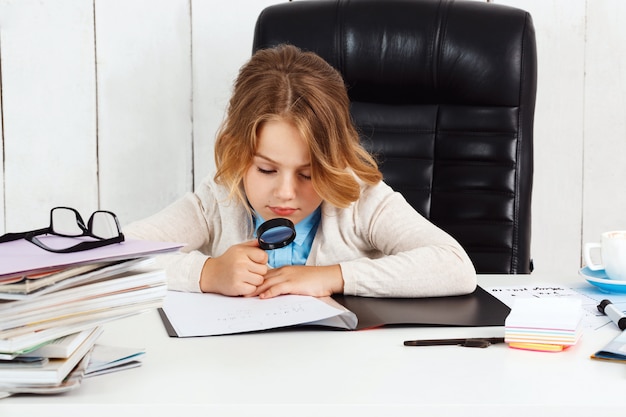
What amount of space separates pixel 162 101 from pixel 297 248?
3.02 ft

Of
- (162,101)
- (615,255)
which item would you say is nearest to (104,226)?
(615,255)

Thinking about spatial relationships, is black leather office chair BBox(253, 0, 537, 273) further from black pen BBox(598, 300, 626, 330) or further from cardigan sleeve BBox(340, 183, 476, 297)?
black pen BBox(598, 300, 626, 330)

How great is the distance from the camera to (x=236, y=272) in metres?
1.19

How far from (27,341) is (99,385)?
10 centimetres

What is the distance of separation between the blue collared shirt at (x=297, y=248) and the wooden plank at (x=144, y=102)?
0.80 meters

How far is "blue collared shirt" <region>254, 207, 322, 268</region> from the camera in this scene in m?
1.54

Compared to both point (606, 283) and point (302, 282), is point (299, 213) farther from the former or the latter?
point (606, 283)

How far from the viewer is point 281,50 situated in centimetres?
152

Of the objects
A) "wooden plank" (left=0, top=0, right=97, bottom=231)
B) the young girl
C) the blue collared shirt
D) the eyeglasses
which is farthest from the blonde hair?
"wooden plank" (left=0, top=0, right=97, bottom=231)

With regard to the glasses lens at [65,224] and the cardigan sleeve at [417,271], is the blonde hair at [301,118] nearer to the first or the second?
the cardigan sleeve at [417,271]

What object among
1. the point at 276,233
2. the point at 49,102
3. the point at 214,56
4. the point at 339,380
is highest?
the point at 214,56

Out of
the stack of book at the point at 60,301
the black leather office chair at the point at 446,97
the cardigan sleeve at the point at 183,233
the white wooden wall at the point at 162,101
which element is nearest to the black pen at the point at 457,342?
the stack of book at the point at 60,301

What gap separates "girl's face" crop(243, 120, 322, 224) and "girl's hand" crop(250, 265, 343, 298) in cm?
19

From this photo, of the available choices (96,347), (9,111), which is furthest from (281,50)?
(9,111)
